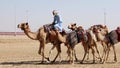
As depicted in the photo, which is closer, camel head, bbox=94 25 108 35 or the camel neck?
camel head, bbox=94 25 108 35

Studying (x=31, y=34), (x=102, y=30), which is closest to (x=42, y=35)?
(x=31, y=34)

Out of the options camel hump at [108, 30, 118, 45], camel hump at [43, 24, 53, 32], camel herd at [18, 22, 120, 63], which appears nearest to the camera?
camel herd at [18, 22, 120, 63]

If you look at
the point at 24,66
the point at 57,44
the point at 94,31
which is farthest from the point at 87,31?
the point at 24,66

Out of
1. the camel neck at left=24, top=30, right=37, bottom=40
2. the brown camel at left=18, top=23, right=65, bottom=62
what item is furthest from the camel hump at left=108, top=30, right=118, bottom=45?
the camel neck at left=24, top=30, right=37, bottom=40

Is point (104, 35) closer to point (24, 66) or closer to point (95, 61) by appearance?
point (95, 61)

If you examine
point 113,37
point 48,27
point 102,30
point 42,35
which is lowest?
point 113,37

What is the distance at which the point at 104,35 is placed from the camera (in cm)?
2116

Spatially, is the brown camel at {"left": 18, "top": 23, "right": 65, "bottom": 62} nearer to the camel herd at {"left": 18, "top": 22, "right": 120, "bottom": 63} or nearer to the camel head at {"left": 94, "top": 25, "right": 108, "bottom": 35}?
the camel herd at {"left": 18, "top": 22, "right": 120, "bottom": 63}

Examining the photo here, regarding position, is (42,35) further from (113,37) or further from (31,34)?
(113,37)

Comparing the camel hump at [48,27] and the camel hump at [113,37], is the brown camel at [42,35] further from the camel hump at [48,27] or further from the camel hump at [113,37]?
the camel hump at [113,37]

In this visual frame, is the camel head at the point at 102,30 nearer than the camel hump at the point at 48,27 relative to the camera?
No

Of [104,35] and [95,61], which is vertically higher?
[104,35]

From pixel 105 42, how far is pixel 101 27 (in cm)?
92

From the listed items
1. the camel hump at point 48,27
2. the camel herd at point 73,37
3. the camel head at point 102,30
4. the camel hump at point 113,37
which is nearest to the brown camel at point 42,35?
the camel herd at point 73,37
